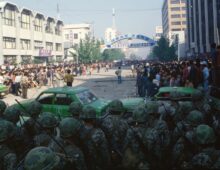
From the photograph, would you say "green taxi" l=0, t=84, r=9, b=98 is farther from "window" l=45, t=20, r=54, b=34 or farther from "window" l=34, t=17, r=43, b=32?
"window" l=45, t=20, r=54, b=34

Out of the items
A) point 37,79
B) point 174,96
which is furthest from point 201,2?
point 174,96

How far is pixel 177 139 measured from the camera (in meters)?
5.40

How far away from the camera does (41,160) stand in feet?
10.5

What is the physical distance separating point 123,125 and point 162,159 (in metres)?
1.04

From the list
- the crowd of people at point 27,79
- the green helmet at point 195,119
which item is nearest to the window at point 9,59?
the crowd of people at point 27,79

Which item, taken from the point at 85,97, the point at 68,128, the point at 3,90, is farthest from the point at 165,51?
the point at 68,128

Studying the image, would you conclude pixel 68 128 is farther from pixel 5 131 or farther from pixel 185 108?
pixel 185 108

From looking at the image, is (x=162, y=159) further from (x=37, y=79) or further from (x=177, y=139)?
(x=37, y=79)

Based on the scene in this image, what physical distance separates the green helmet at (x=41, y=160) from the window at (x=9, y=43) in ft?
154

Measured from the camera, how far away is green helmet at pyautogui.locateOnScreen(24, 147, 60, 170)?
3178mm

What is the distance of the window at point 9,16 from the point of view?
162 feet

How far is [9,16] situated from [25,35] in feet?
17.9

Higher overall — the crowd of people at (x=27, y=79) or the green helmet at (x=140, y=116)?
the crowd of people at (x=27, y=79)

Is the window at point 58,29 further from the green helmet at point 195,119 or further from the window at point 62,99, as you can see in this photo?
the green helmet at point 195,119
